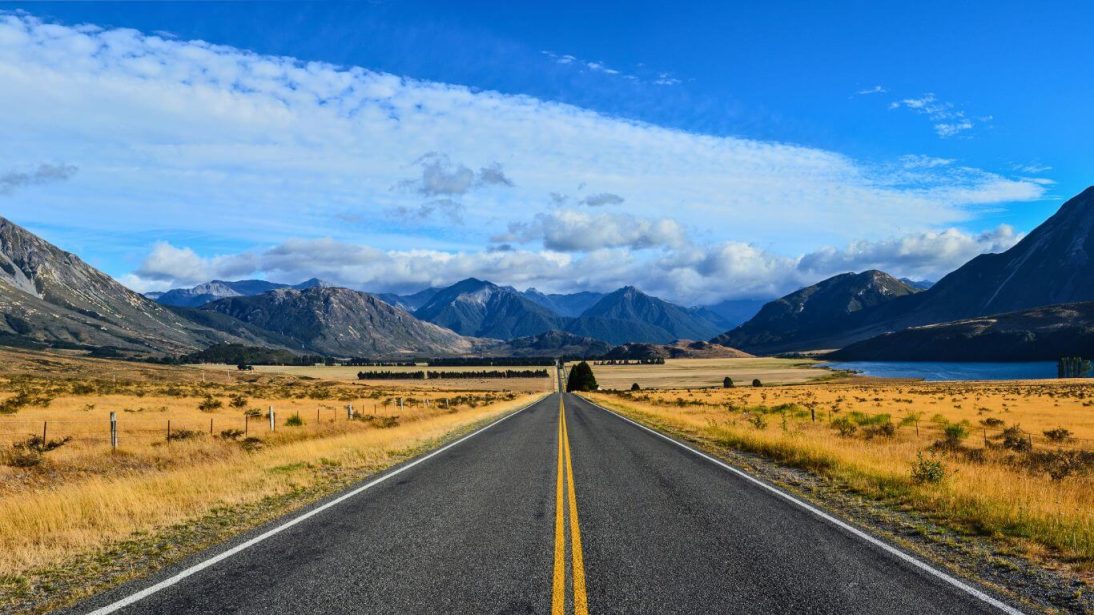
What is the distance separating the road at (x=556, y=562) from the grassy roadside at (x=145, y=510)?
905mm

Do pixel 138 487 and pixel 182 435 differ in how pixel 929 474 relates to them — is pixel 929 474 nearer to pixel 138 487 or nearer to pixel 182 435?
pixel 138 487

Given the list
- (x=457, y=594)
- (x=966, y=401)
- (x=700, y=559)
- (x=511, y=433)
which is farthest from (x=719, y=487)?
(x=966, y=401)

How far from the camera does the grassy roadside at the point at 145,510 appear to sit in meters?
7.56

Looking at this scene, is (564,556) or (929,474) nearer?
(564,556)

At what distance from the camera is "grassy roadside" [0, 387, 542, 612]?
7.56m

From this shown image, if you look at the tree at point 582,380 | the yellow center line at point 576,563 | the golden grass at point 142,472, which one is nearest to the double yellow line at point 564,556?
the yellow center line at point 576,563

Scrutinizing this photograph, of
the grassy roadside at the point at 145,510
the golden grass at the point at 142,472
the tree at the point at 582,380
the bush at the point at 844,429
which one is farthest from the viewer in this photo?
the tree at the point at 582,380

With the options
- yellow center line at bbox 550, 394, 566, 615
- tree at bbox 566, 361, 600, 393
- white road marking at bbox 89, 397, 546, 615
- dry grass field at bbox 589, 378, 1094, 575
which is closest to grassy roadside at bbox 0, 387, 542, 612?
white road marking at bbox 89, 397, 546, 615

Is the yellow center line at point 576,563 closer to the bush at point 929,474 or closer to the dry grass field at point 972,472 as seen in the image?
the dry grass field at point 972,472

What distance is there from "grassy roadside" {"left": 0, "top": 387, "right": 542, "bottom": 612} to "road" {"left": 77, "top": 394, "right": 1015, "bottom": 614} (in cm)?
91

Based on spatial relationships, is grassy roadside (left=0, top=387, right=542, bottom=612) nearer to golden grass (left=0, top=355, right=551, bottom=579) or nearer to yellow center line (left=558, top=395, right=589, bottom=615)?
golden grass (left=0, top=355, right=551, bottom=579)

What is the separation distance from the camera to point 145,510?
10.9m

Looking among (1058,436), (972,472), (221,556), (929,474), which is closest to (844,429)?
(1058,436)

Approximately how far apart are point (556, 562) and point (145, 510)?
25.7ft
